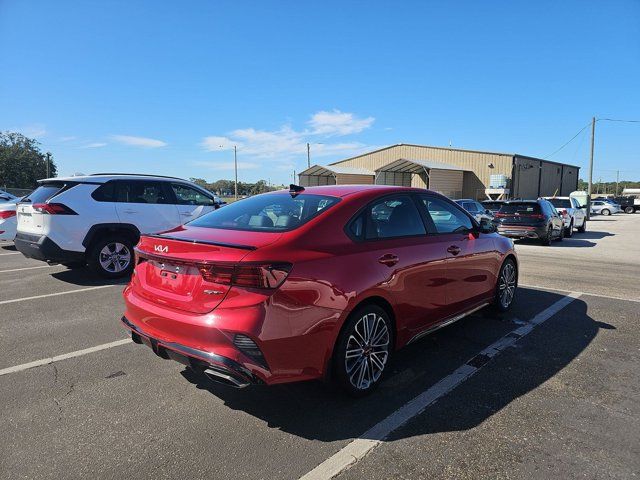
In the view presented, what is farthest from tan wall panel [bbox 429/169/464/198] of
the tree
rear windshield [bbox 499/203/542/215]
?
the tree

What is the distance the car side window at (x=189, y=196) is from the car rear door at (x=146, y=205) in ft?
0.53

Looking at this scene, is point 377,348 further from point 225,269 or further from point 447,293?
point 225,269

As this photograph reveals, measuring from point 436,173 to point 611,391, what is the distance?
131 ft

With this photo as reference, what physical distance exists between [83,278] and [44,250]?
3.31 ft

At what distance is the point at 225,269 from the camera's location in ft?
9.51

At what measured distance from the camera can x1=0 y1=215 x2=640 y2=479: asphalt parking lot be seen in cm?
268

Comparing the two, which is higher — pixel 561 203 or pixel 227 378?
pixel 561 203

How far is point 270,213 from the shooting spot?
149 inches

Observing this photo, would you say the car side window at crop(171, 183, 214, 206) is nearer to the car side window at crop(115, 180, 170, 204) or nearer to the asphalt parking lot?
the car side window at crop(115, 180, 170, 204)

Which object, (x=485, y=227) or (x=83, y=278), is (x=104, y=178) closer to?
(x=83, y=278)

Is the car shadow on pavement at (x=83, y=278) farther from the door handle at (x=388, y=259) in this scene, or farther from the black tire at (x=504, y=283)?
the black tire at (x=504, y=283)

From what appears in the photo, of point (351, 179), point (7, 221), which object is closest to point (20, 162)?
point (351, 179)

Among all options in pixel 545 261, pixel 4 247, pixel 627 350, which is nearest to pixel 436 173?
pixel 545 261

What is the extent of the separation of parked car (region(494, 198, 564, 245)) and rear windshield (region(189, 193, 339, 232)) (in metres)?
12.6
